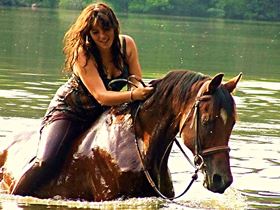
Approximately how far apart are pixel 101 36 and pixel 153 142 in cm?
105

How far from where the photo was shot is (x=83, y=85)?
26.8ft

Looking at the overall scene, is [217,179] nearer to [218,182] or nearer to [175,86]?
[218,182]

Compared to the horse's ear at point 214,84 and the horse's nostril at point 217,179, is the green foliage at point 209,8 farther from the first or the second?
the horse's nostril at point 217,179

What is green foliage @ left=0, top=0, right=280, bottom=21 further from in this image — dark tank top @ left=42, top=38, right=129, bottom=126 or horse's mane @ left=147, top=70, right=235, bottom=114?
horse's mane @ left=147, top=70, right=235, bottom=114

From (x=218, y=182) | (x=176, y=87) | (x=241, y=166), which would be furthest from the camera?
(x=241, y=166)

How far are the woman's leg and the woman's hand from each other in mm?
738

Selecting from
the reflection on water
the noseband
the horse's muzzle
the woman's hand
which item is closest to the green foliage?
the reflection on water

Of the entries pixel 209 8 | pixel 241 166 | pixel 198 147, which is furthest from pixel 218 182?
pixel 209 8

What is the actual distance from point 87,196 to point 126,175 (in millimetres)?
586

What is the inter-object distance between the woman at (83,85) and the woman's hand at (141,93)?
156mm

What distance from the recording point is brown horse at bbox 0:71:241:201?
708 cm

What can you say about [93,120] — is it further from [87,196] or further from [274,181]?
[274,181]

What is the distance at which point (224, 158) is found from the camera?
7.04m

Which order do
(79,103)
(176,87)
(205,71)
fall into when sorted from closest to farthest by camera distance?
(176,87)
(79,103)
(205,71)
